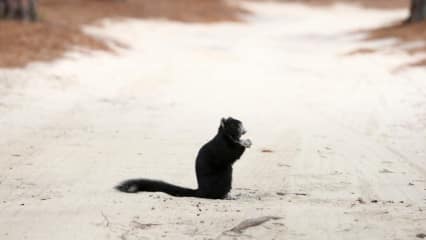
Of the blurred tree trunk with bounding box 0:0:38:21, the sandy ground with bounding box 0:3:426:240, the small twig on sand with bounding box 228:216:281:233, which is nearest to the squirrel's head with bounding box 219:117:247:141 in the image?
the sandy ground with bounding box 0:3:426:240

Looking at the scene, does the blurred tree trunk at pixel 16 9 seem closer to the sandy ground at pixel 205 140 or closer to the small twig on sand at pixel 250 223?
the sandy ground at pixel 205 140

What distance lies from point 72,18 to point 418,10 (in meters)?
11.2

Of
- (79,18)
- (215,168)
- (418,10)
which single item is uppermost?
(215,168)

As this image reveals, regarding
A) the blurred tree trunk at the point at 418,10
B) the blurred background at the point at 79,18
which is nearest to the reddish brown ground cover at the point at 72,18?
the blurred background at the point at 79,18

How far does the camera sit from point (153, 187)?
7766mm

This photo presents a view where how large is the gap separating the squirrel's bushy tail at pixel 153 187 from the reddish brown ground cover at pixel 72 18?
9245 mm

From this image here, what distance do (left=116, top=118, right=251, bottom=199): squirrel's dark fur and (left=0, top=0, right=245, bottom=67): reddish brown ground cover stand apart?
9.30 m

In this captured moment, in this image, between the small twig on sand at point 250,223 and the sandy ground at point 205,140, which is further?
the sandy ground at point 205,140

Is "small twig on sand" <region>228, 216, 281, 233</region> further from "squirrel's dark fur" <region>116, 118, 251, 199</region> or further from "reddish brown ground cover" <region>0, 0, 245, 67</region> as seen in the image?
"reddish brown ground cover" <region>0, 0, 245, 67</region>

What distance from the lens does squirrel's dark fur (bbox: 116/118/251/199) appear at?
749 cm

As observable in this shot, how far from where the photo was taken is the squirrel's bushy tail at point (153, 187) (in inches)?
304

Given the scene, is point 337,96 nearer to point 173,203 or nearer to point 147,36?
point 173,203

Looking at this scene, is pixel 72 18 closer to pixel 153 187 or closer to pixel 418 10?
pixel 418 10

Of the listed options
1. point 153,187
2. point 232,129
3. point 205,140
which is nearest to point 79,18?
point 205,140
